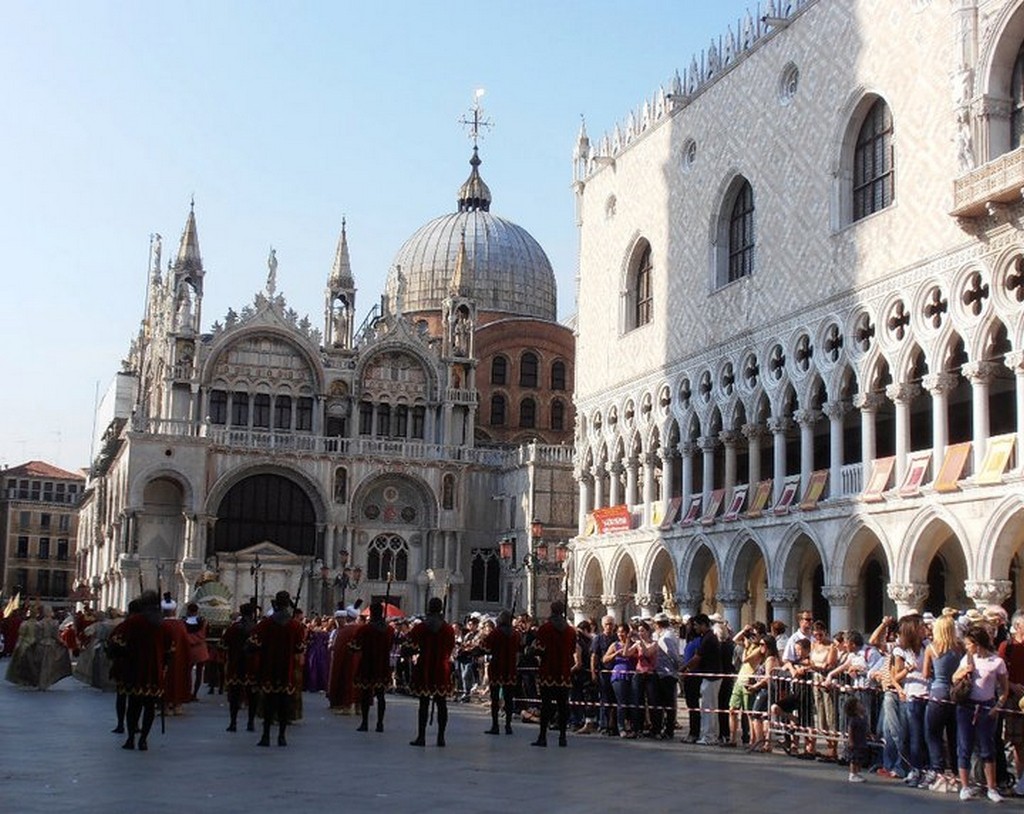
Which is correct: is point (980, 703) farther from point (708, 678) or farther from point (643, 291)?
point (643, 291)

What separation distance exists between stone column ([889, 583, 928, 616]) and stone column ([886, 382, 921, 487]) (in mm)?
1868

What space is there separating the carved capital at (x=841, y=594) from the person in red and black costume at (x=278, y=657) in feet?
49.2

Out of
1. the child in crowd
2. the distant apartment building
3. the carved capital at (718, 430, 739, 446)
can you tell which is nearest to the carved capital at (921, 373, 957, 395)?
the carved capital at (718, 430, 739, 446)

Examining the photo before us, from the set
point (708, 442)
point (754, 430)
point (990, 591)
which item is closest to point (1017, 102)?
point (990, 591)

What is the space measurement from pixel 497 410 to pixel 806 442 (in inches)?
1206

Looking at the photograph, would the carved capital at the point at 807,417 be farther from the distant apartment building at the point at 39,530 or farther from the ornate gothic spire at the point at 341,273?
the distant apartment building at the point at 39,530

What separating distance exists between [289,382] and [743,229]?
21864mm

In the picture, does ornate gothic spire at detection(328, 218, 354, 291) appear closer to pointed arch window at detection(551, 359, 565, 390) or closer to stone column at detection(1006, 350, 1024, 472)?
pointed arch window at detection(551, 359, 565, 390)

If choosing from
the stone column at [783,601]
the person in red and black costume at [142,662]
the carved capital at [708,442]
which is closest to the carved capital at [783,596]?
the stone column at [783,601]

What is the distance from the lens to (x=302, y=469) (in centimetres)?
4912

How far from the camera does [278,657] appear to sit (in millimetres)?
14562

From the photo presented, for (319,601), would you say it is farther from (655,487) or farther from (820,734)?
(820,734)

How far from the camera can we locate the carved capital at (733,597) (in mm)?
31859

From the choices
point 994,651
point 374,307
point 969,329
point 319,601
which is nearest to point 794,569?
point 969,329
